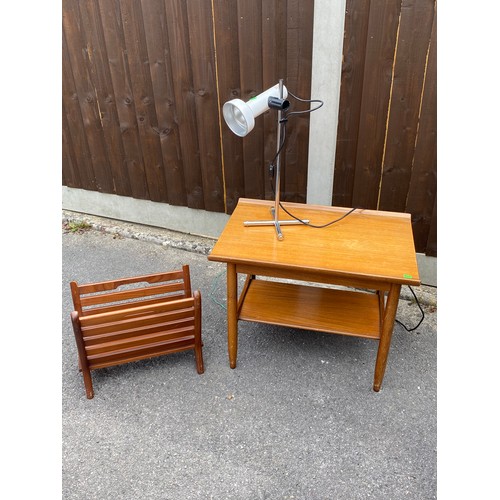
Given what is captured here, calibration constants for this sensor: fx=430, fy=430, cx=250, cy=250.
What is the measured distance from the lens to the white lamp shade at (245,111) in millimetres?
1872

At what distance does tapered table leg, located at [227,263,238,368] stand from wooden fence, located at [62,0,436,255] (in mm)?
1162

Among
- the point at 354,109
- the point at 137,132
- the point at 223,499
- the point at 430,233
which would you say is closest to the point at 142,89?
the point at 137,132

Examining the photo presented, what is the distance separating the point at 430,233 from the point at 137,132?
2307mm

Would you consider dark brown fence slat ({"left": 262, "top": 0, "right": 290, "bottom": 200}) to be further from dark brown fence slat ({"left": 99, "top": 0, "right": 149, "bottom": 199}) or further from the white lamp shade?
dark brown fence slat ({"left": 99, "top": 0, "right": 149, "bottom": 199})

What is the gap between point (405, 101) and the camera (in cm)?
248

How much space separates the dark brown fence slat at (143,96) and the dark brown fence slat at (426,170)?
1899 millimetres

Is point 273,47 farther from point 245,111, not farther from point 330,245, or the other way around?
point 330,245

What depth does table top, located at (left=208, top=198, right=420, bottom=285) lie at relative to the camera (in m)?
1.91

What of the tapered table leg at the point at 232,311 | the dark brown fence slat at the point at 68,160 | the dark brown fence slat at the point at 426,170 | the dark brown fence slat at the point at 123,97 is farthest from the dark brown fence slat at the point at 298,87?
the dark brown fence slat at the point at 68,160

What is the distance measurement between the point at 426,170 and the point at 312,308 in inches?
44.0

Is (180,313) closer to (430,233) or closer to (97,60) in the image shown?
(430,233)

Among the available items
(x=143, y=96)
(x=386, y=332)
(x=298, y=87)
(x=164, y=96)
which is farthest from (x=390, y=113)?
(x=143, y=96)

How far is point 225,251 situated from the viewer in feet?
6.75

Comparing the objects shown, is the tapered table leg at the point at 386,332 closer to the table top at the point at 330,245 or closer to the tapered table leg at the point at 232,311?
the table top at the point at 330,245
